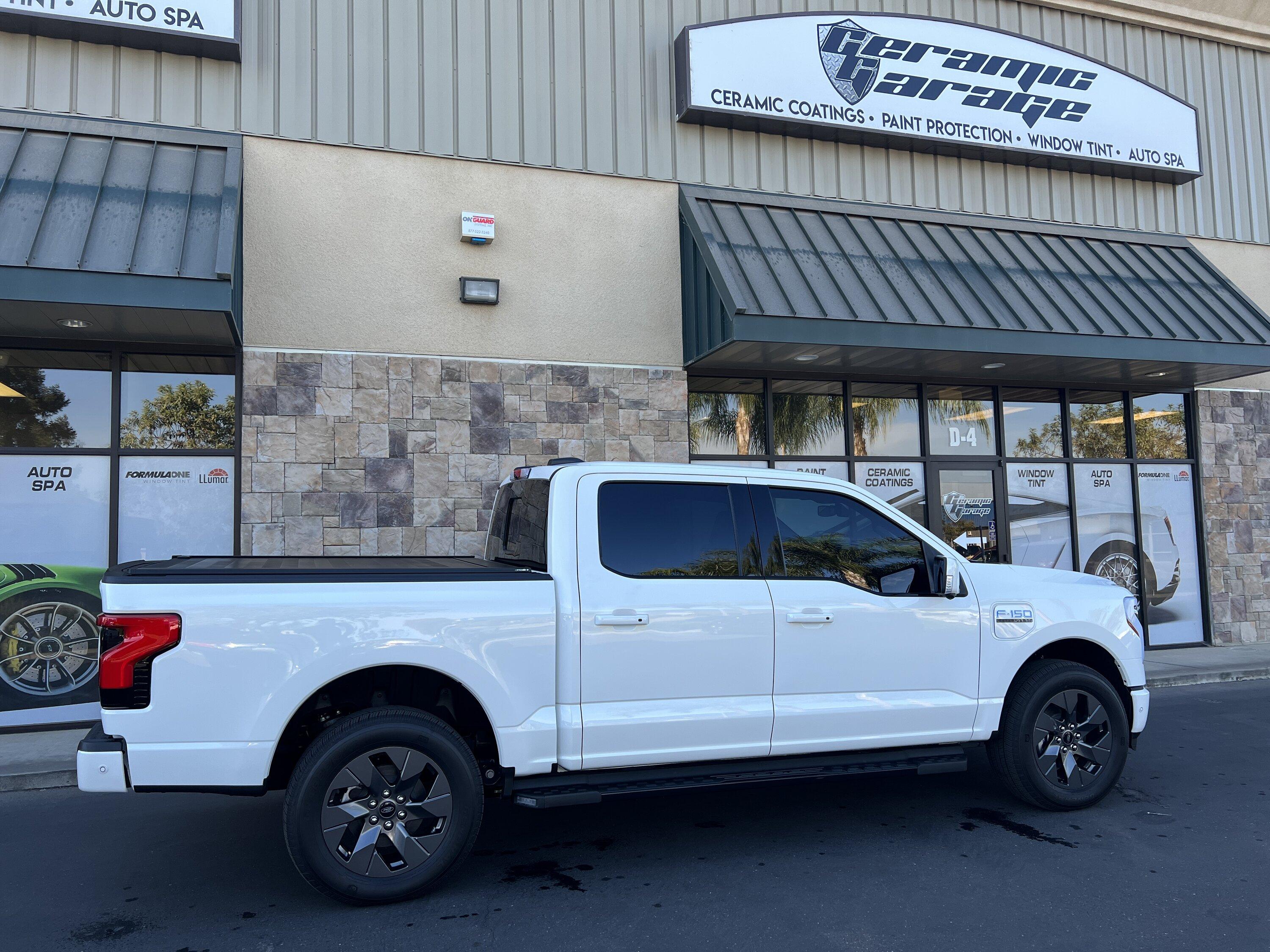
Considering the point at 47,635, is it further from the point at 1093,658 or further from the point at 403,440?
the point at 1093,658

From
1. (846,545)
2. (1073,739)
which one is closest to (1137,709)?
(1073,739)

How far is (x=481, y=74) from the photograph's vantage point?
932 centimetres

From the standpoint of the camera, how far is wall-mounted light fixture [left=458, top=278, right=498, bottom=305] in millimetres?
8961

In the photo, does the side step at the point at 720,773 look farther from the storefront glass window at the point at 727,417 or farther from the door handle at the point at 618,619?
the storefront glass window at the point at 727,417

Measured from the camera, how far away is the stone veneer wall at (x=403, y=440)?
829 centimetres

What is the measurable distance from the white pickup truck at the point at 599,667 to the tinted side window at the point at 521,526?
0.02 m

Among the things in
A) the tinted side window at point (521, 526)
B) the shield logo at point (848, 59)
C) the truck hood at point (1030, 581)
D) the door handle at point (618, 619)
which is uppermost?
the shield logo at point (848, 59)

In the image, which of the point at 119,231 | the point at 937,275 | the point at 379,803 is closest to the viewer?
the point at 379,803

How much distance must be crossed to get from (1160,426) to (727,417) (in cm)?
626

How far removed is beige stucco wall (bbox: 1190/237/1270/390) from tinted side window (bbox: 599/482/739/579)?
10.9 metres

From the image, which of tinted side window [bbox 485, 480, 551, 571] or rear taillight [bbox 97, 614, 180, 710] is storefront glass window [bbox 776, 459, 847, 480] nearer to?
tinted side window [bbox 485, 480, 551, 571]

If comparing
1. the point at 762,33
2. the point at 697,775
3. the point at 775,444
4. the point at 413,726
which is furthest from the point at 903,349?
the point at 413,726

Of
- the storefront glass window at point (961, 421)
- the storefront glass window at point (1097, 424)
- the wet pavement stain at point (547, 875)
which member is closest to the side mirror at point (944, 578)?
the wet pavement stain at point (547, 875)

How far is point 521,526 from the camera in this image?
5.18 meters
